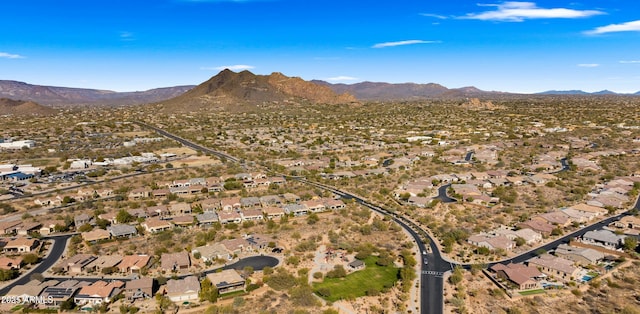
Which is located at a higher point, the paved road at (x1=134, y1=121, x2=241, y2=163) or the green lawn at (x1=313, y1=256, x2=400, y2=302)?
the paved road at (x1=134, y1=121, x2=241, y2=163)

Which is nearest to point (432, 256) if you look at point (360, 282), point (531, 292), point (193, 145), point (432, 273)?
point (432, 273)

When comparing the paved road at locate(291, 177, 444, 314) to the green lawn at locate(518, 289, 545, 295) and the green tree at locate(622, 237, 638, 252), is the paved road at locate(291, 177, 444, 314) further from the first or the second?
the green tree at locate(622, 237, 638, 252)

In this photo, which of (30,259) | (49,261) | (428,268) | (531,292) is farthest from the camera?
(49,261)

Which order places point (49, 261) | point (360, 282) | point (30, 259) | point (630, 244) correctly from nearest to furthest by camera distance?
point (360, 282)
point (30, 259)
point (49, 261)
point (630, 244)

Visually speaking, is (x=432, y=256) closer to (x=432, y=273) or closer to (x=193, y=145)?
(x=432, y=273)

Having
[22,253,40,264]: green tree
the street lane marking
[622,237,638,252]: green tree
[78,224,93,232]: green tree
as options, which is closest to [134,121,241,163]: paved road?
[78,224,93,232]: green tree

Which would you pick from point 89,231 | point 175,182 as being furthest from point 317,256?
point 175,182
